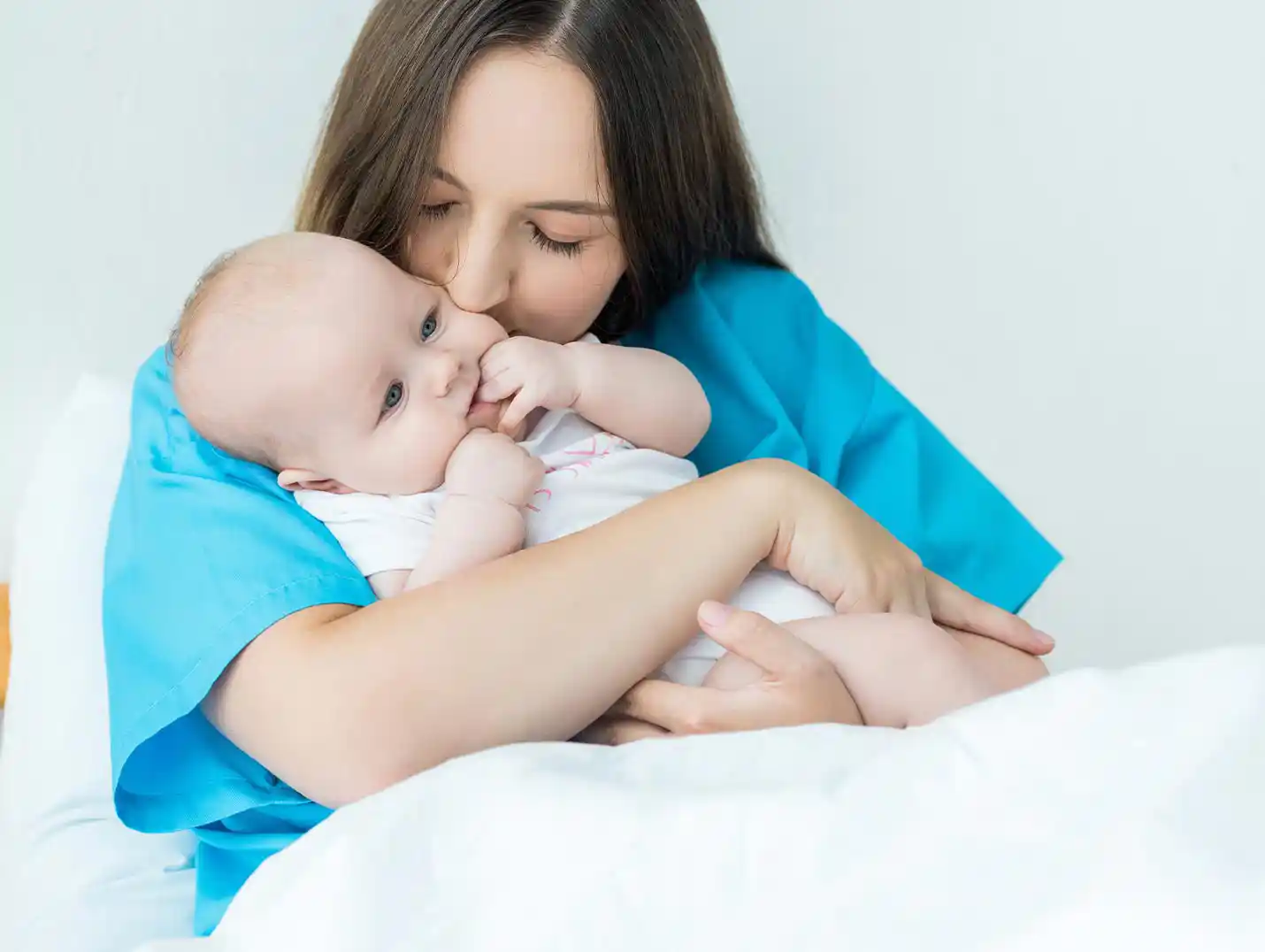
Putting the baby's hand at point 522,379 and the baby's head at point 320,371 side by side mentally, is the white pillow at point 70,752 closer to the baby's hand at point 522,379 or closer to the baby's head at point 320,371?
the baby's head at point 320,371

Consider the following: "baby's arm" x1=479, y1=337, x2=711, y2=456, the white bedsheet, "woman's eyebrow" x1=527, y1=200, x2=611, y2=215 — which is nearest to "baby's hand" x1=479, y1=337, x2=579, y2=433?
"baby's arm" x1=479, y1=337, x2=711, y2=456

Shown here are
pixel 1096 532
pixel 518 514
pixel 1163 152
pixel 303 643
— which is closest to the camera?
pixel 303 643

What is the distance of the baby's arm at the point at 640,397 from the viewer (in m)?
1.07

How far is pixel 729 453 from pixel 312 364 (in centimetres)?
51

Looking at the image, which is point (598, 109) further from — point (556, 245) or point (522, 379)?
point (522, 379)

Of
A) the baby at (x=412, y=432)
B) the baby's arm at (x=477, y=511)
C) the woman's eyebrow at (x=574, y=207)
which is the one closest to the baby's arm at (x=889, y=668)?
the baby at (x=412, y=432)

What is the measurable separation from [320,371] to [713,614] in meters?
0.35

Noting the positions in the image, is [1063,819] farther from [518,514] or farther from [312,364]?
[312,364]

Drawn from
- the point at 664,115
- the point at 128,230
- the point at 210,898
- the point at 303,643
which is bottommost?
the point at 210,898

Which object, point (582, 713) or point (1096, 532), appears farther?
point (1096, 532)

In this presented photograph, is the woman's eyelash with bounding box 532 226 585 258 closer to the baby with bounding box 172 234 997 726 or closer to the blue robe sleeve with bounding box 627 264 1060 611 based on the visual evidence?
the baby with bounding box 172 234 997 726

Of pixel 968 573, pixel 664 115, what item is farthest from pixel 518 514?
pixel 968 573

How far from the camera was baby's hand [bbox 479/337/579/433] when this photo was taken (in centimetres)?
Answer: 102

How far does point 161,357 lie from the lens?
115cm
